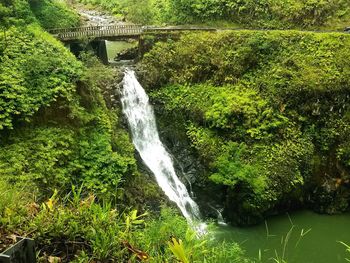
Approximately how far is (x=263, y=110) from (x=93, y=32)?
26.3 feet

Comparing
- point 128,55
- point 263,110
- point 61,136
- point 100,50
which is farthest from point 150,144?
point 128,55

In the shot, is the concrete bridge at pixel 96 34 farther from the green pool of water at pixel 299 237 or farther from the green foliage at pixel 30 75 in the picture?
the green pool of water at pixel 299 237

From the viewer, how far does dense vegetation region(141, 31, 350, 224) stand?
13125 millimetres

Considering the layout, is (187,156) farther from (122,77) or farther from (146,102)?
(122,77)

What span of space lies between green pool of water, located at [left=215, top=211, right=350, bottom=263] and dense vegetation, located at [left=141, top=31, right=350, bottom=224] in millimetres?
433

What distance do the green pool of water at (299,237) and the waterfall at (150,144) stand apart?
63.2 inches

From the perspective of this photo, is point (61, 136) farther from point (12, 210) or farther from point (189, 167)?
point (12, 210)

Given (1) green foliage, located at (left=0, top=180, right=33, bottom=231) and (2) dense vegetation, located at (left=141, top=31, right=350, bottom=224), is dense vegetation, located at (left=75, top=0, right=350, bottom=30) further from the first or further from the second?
(1) green foliage, located at (left=0, top=180, right=33, bottom=231)

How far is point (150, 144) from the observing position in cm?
1435

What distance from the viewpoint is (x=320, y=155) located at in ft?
46.3

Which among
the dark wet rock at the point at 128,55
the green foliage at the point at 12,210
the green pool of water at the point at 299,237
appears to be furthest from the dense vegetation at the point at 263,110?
the green foliage at the point at 12,210

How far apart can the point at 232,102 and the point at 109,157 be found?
558cm

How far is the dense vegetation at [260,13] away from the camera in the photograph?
791 inches

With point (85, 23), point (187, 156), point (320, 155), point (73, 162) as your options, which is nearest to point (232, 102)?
point (187, 156)
